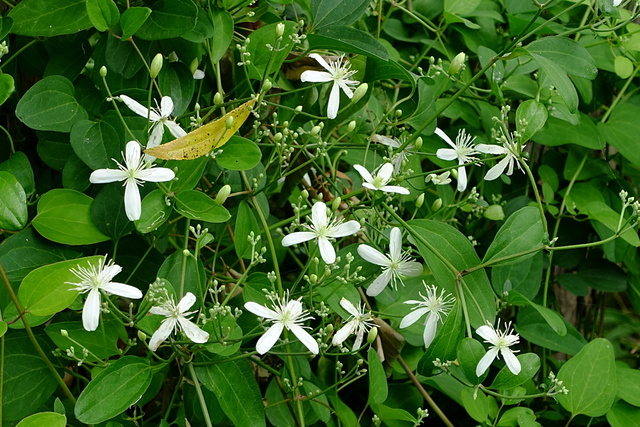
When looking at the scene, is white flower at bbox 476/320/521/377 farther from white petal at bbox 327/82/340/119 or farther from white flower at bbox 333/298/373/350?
white petal at bbox 327/82/340/119

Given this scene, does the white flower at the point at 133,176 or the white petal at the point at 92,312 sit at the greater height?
the white flower at the point at 133,176

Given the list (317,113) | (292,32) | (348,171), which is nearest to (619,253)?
(348,171)

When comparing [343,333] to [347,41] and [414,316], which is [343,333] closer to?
[414,316]

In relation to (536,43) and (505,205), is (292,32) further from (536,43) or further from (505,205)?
(505,205)

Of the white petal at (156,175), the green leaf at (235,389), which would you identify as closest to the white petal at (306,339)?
the green leaf at (235,389)

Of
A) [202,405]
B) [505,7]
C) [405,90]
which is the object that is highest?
[505,7]

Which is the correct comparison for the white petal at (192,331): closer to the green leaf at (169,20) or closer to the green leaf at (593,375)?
the green leaf at (169,20)

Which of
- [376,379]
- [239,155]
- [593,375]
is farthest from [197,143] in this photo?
[593,375]

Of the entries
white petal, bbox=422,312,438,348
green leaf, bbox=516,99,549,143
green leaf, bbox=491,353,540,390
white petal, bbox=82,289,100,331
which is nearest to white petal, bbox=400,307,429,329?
white petal, bbox=422,312,438,348
